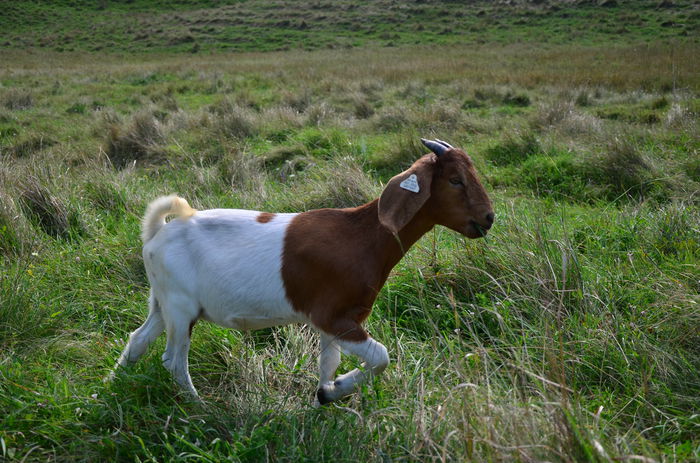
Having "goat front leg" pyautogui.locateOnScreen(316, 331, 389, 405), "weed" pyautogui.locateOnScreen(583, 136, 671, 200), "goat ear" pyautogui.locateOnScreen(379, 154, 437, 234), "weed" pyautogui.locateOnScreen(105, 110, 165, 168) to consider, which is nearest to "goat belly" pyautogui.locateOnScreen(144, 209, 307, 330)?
"goat front leg" pyautogui.locateOnScreen(316, 331, 389, 405)

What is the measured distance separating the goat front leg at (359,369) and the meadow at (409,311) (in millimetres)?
91

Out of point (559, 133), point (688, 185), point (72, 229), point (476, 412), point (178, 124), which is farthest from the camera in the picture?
point (178, 124)

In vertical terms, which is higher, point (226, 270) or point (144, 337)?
point (226, 270)

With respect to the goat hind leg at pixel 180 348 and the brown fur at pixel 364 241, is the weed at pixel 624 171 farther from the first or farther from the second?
the goat hind leg at pixel 180 348

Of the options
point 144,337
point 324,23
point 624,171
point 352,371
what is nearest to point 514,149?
point 624,171

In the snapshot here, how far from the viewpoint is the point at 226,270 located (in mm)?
3125

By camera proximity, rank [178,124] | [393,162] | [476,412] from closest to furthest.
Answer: [476,412]
[393,162]
[178,124]

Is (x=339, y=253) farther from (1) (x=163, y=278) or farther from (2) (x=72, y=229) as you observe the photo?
(2) (x=72, y=229)

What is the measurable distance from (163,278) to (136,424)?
0.76 metres

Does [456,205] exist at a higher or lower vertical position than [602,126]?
higher

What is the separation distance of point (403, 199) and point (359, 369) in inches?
35.4

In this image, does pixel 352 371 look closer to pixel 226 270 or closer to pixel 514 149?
pixel 226 270

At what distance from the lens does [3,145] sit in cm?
933

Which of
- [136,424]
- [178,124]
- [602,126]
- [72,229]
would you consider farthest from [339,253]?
[178,124]
